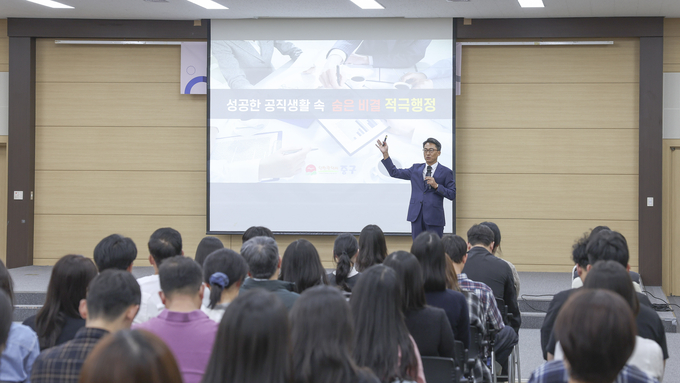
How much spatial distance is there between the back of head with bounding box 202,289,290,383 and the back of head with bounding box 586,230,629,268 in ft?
6.12

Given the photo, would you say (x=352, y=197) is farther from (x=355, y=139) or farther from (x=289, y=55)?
→ (x=289, y=55)

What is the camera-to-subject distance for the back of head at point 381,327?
166 centimetres

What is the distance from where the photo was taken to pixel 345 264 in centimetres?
322

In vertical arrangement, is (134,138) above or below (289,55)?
below

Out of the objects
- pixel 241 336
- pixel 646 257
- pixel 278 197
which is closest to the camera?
pixel 241 336

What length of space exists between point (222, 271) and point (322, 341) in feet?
3.47

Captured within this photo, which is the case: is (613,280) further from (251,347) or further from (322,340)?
(251,347)

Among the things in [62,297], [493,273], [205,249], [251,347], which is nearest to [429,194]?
[493,273]

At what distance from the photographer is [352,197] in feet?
22.5

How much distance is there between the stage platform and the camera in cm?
438

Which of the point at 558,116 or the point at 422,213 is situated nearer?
the point at 422,213

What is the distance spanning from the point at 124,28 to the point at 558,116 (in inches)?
209

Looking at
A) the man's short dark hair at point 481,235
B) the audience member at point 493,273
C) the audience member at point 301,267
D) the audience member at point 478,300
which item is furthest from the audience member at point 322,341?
the man's short dark hair at point 481,235

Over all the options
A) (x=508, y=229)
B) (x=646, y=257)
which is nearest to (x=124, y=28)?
(x=508, y=229)
